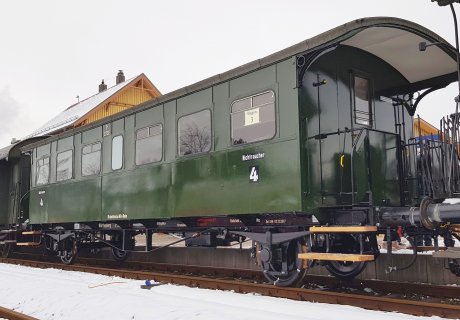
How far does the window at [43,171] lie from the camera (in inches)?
567

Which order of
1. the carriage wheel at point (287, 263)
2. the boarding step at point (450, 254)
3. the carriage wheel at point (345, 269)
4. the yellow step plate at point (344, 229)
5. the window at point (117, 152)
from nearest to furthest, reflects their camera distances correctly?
the boarding step at point (450, 254) → the yellow step plate at point (344, 229) → the carriage wheel at point (287, 263) → the carriage wheel at point (345, 269) → the window at point (117, 152)

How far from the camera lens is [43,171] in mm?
14664

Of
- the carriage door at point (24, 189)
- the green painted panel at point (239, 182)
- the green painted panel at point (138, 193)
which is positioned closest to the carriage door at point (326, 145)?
the green painted panel at point (239, 182)

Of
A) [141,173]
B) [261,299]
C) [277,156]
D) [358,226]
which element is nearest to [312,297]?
[261,299]

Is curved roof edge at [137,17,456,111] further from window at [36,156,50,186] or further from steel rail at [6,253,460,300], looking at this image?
window at [36,156,50,186]

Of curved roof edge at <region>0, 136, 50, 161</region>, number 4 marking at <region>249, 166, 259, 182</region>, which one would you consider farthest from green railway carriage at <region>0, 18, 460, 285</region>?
curved roof edge at <region>0, 136, 50, 161</region>

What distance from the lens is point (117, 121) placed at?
11445 mm

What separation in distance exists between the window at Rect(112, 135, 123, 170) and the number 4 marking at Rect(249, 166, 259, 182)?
13.9 ft

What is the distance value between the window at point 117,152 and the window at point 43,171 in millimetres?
3970

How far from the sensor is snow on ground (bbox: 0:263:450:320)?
5969 millimetres

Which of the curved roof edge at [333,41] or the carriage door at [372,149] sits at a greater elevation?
the curved roof edge at [333,41]

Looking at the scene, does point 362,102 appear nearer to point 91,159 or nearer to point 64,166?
point 91,159

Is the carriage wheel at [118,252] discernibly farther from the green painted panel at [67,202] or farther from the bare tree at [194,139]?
the bare tree at [194,139]

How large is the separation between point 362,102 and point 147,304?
191 inches
